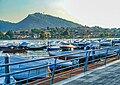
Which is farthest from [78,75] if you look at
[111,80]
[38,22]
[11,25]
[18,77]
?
[38,22]

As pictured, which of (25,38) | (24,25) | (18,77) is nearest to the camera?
(18,77)

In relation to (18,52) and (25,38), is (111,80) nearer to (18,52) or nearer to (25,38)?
(18,52)

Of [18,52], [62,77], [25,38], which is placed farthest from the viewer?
[25,38]

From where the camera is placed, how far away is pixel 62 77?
39.3 ft

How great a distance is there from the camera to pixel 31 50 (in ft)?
254

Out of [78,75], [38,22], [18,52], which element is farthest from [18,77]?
[38,22]

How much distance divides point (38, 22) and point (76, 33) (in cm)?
3891

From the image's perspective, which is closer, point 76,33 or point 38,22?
point 76,33

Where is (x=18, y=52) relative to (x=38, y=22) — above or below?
below

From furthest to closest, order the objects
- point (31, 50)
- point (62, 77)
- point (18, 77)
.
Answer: point (31, 50), point (18, 77), point (62, 77)

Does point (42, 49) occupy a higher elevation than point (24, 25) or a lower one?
lower

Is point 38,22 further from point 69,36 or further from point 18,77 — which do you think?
point 18,77

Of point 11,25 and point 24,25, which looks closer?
point 11,25

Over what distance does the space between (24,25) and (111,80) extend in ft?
599
